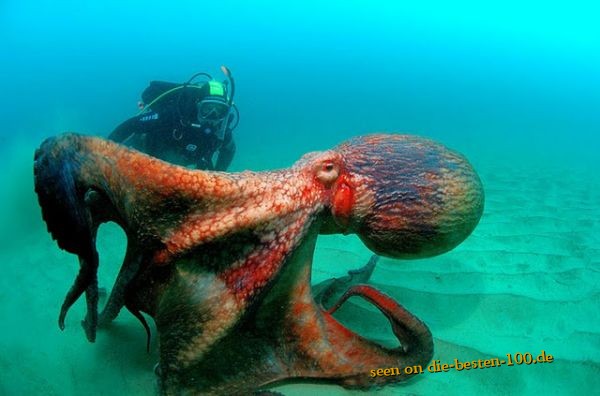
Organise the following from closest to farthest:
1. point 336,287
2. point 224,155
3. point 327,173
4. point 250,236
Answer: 1. point 250,236
2. point 327,173
3. point 336,287
4. point 224,155

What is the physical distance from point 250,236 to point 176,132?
18.6ft

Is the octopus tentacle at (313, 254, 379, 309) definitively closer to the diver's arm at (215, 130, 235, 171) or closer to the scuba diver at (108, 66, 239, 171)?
the scuba diver at (108, 66, 239, 171)

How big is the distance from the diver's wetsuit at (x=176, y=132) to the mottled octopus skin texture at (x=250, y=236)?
514 cm

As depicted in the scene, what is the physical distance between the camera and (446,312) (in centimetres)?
336

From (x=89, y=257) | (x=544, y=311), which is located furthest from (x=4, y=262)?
(x=544, y=311)

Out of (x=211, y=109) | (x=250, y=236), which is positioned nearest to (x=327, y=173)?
(x=250, y=236)

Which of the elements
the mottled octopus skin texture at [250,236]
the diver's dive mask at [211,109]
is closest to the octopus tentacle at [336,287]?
the mottled octopus skin texture at [250,236]

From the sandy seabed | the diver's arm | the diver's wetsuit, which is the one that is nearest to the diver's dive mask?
the diver's wetsuit

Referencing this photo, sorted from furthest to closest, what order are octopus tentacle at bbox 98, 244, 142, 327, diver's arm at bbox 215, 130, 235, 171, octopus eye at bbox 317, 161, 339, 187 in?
diver's arm at bbox 215, 130, 235, 171 → octopus eye at bbox 317, 161, 339, 187 → octopus tentacle at bbox 98, 244, 142, 327

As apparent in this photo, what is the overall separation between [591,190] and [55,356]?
913 cm

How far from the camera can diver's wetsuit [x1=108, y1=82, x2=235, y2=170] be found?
7215 millimetres

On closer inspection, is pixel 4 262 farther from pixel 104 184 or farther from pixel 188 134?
pixel 104 184

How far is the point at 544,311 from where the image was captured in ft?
11.0

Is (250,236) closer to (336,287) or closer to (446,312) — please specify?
(336,287)
